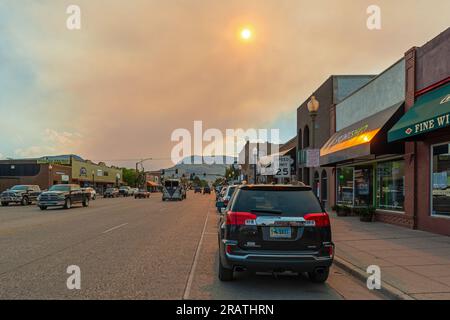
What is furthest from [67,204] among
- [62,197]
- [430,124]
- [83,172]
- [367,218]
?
[83,172]

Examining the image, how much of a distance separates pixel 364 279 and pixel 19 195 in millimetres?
35296

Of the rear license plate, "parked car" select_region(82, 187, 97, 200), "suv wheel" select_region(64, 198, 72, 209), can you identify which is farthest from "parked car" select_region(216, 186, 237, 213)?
"parked car" select_region(82, 187, 97, 200)

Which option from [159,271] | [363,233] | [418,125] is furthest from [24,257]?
[418,125]

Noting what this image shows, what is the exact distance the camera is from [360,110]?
20.0 meters

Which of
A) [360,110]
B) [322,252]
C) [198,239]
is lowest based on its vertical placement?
[198,239]

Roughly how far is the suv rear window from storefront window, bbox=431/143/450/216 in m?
7.32

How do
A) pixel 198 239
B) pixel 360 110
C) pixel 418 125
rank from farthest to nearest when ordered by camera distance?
1. pixel 360 110
2. pixel 198 239
3. pixel 418 125

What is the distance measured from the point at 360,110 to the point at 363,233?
8.02 meters

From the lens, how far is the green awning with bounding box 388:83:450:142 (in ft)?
37.1

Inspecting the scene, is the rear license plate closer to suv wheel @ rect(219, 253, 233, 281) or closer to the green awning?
suv wheel @ rect(219, 253, 233, 281)

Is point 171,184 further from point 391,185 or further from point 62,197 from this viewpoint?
point 391,185

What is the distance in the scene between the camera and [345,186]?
22703 mm
